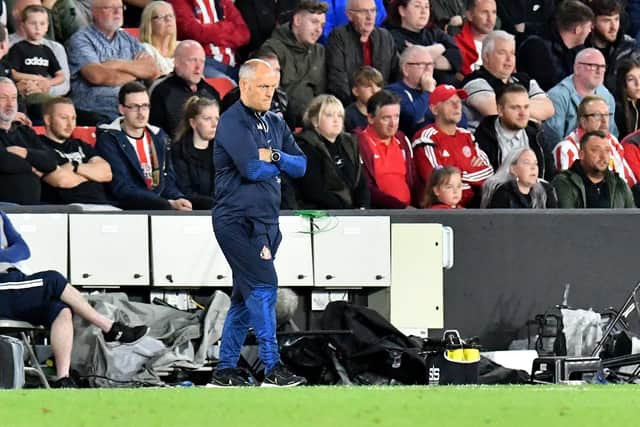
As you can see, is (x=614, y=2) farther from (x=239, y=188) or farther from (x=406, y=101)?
(x=239, y=188)

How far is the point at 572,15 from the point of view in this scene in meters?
16.4

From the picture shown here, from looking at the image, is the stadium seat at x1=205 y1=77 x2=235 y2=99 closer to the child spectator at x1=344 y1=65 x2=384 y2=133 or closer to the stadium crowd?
the stadium crowd

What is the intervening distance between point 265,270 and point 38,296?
1.65m

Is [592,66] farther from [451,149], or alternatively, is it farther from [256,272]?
[256,272]

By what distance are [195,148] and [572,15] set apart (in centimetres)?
459

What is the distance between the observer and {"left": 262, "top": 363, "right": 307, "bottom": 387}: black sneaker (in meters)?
10.5

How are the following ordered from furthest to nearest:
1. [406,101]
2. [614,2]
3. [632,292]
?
1. [614,2]
2. [406,101]
3. [632,292]

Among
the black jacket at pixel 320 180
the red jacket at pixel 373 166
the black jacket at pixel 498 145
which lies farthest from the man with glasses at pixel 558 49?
the black jacket at pixel 320 180

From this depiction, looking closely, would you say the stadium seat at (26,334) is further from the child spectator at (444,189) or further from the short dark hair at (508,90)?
the short dark hair at (508,90)

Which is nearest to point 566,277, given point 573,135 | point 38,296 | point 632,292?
point 632,292

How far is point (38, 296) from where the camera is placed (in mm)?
11336

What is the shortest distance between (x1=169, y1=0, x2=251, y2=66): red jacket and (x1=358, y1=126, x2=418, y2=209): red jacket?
1.87 metres

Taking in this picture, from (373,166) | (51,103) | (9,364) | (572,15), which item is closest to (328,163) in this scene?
(373,166)

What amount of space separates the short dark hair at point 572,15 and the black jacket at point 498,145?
65.7 inches
